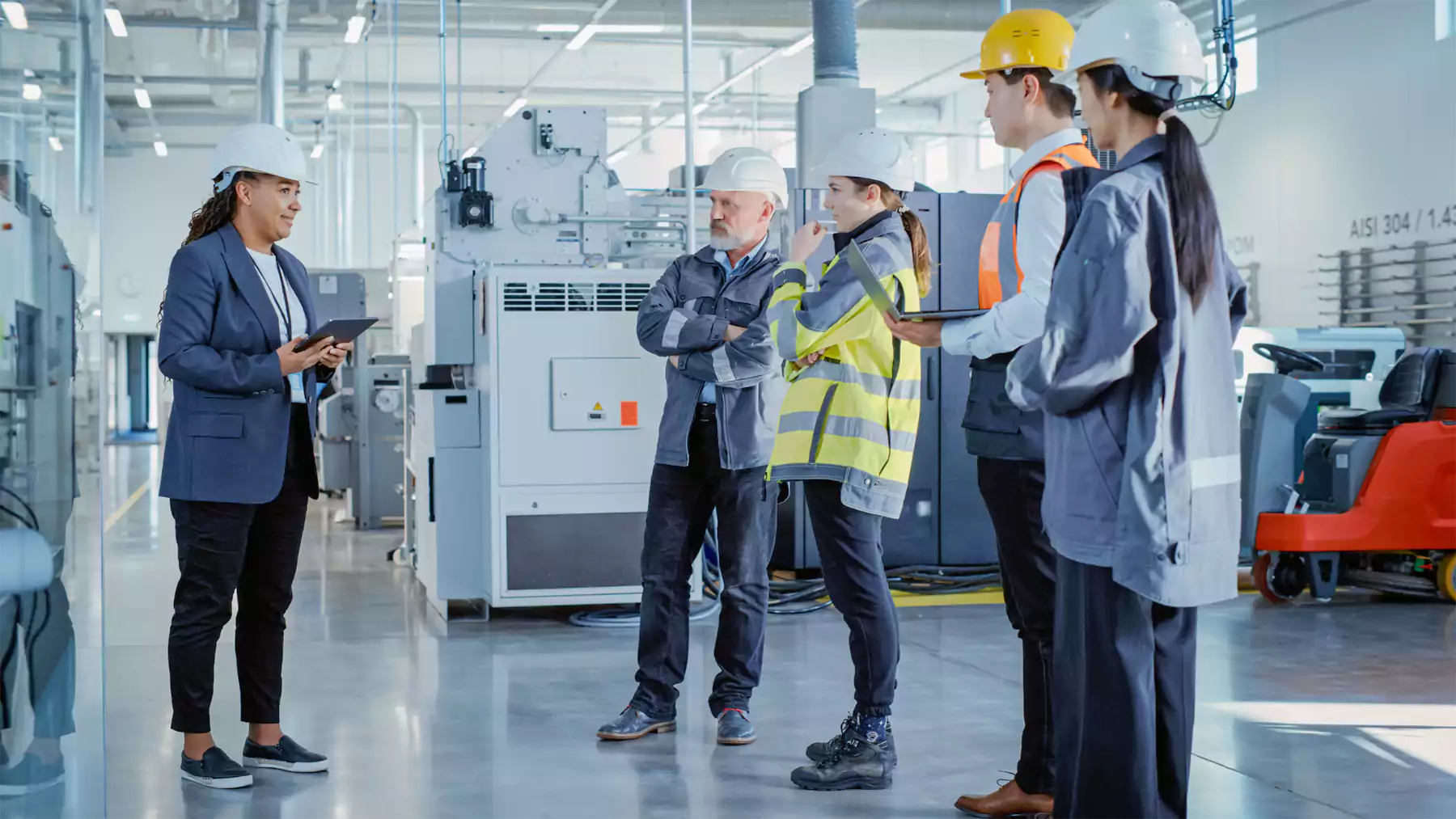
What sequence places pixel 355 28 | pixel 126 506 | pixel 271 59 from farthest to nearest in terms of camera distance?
pixel 355 28 < pixel 271 59 < pixel 126 506

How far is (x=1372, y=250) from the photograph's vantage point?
1184 centimetres

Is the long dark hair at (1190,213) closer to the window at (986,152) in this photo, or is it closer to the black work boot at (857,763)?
the black work boot at (857,763)

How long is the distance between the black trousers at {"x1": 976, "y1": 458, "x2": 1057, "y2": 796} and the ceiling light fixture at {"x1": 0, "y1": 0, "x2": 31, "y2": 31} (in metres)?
1.89

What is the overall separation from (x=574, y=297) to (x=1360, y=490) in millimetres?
3416

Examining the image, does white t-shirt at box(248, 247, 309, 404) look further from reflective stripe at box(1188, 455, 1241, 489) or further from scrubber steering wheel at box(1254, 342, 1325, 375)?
scrubber steering wheel at box(1254, 342, 1325, 375)

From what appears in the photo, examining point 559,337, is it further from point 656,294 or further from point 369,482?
point 369,482

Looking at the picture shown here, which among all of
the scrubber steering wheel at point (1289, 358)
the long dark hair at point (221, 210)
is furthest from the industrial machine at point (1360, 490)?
the long dark hair at point (221, 210)

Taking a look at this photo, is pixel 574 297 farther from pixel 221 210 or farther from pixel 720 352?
pixel 221 210

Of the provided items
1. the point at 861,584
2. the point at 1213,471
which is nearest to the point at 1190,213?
the point at 1213,471

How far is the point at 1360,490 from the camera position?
6070 millimetres

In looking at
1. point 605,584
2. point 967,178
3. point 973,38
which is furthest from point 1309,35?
point 605,584

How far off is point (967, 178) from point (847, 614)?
18.0 meters

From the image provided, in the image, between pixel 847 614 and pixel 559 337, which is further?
pixel 559 337

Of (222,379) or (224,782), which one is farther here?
(224,782)
